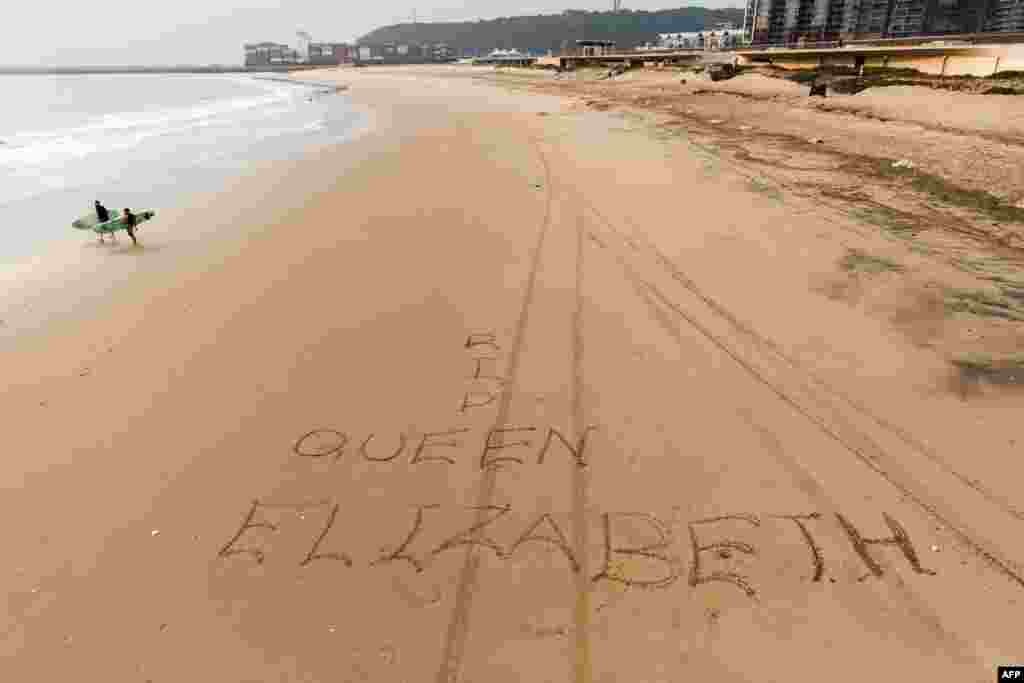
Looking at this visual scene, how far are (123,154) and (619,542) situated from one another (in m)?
24.3

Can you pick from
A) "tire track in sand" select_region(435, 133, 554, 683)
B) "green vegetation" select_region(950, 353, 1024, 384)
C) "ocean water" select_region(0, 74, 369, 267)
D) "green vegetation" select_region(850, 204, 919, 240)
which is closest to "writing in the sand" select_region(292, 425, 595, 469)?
"tire track in sand" select_region(435, 133, 554, 683)

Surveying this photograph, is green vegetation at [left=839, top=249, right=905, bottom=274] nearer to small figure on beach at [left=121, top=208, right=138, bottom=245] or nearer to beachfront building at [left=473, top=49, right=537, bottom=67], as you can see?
small figure on beach at [left=121, top=208, right=138, bottom=245]

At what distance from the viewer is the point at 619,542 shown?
3.84 metres

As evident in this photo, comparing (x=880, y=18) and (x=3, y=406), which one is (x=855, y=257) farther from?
(x=880, y=18)

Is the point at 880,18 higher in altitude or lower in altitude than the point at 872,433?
higher

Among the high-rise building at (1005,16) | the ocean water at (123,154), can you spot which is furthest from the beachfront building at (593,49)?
the ocean water at (123,154)

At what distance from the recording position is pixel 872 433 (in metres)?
4.79

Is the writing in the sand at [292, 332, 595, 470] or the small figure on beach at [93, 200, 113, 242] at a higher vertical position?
the small figure on beach at [93, 200, 113, 242]

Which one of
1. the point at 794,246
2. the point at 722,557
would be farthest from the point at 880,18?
the point at 722,557

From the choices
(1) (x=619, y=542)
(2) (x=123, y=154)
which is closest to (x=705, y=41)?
(2) (x=123, y=154)

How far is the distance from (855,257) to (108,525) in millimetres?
8951

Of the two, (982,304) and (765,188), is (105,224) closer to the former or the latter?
(765,188)

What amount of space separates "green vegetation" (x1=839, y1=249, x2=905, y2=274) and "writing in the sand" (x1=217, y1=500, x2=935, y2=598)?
489cm

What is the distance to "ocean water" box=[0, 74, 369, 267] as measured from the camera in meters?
13.1
